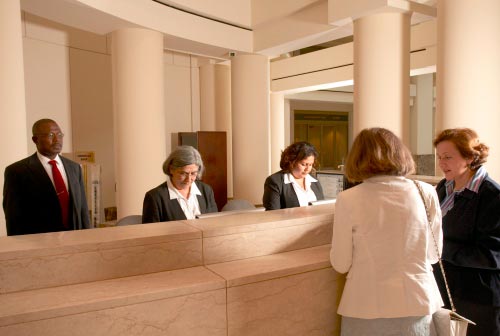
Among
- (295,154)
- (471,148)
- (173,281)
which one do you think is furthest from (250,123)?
(173,281)

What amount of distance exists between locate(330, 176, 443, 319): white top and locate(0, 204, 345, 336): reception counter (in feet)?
1.13

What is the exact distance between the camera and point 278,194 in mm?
4246

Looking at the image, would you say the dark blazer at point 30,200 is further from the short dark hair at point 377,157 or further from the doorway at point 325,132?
the doorway at point 325,132

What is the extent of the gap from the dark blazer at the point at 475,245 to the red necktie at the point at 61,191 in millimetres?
2932

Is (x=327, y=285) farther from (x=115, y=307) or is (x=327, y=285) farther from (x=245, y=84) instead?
(x=245, y=84)

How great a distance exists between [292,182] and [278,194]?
0.70 feet

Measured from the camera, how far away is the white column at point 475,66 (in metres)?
4.73

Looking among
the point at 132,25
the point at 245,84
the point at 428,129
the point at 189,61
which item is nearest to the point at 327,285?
the point at 132,25

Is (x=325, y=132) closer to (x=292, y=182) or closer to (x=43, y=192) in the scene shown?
(x=292, y=182)

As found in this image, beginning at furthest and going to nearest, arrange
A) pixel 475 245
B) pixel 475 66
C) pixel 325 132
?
1. pixel 325 132
2. pixel 475 66
3. pixel 475 245

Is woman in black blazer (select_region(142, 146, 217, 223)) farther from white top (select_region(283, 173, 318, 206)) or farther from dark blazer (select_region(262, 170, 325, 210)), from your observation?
white top (select_region(283, 173, 318, 206))

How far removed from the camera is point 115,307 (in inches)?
68.7

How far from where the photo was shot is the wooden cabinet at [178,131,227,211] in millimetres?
9125

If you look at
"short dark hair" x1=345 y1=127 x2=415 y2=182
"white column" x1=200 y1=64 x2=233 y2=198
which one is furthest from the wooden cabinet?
"short dark hair" x1=345 y1=127 x2=415 y2=182
